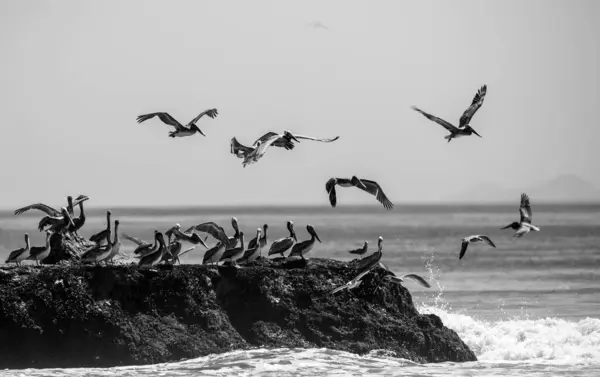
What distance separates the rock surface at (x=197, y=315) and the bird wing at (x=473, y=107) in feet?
18.4

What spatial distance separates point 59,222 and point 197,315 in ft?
15.5

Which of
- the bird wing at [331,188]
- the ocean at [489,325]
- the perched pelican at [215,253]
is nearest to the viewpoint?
the ocean at [489,325]

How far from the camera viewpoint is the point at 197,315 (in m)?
20.9

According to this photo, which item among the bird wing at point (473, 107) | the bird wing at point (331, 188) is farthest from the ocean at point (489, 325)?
the bird wing at point (473, 107)

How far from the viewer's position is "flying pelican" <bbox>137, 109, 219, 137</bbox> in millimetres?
26009

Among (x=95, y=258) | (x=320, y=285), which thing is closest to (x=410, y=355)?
(x=320, y=285)

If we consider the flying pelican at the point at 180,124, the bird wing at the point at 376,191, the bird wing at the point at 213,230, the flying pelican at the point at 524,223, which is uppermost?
the flying pelican at the point at 180,124

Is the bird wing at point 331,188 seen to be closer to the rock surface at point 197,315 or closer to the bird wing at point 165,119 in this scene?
the rock surface at point 197,315

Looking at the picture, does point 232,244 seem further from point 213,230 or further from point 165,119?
point 165,119

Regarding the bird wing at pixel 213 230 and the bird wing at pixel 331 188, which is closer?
the bird wing at pixel 331 188

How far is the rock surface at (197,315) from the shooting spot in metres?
19.9

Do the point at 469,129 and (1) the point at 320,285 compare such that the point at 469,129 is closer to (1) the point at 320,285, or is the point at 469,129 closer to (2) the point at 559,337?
(2) the point at 559,337

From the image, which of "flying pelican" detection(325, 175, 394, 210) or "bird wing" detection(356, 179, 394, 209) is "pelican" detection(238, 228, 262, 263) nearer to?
"flying pelican" detection(325, 175, 394, 210)

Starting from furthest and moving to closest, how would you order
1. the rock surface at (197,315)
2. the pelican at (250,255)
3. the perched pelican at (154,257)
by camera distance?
the pelican at (250,255) → the perched pelican at (154,257) → the rock surface at (197,315)
